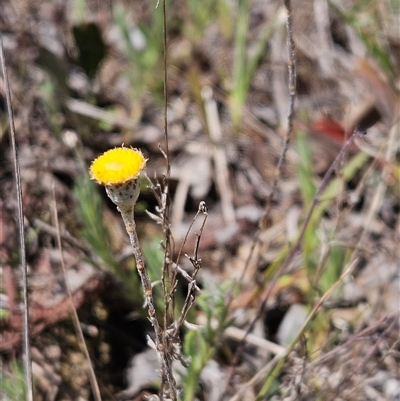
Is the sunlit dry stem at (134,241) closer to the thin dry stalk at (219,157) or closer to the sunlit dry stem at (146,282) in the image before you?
the sunlit dry stem at (146,282)

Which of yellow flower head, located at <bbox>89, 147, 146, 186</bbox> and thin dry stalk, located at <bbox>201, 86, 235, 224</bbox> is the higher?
yellow flower head, located at <bbox>89, 147, 146, 186</bbox>

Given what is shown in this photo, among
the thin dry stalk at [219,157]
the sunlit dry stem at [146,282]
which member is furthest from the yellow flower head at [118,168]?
the thin dry stalk at [219,157]

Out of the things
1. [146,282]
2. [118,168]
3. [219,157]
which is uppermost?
[118,168]

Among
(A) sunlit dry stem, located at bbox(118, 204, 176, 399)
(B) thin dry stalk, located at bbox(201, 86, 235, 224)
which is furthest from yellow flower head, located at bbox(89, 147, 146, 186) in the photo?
(B) thin dry stalk, located at bbox(201, 86, 235, 224)

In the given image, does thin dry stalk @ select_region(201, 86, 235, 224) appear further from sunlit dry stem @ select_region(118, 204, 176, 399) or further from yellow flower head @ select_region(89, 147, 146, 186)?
yellow flower head @ select_region(89, 147, 146, 186)

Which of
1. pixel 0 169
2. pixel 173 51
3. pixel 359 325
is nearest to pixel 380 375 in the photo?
pixel 359 325

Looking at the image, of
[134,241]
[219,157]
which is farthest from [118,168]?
[219,157]

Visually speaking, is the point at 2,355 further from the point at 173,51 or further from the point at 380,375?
the point at 173,51

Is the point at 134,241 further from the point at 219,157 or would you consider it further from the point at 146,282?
the point at 219,157
